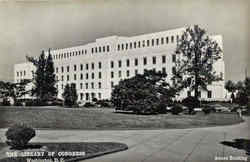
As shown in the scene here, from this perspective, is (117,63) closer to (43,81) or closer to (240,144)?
(43,81)

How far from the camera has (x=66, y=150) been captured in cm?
915

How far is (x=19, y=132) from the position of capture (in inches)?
345

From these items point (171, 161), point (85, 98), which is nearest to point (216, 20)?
point (171, 161)

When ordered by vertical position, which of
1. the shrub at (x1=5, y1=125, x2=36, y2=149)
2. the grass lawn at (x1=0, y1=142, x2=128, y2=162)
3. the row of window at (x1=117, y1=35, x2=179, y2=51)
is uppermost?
the row of window at (x1=117, y1=35, x2=179, y2=51)

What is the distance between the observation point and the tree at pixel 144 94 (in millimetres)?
20984

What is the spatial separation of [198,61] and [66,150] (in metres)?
17.6

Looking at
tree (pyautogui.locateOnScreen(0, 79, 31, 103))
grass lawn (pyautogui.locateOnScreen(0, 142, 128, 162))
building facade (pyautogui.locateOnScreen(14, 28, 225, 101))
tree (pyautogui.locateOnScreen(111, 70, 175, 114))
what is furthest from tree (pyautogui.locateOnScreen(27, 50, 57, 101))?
grass lawn (pyautogui.locateOnScreen(0, 142, 128, 162))

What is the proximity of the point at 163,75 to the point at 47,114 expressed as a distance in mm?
9642

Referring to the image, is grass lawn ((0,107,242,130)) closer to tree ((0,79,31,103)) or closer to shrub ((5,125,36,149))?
tree ((0,79,31,103))

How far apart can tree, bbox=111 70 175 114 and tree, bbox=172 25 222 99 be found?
2.43 metres

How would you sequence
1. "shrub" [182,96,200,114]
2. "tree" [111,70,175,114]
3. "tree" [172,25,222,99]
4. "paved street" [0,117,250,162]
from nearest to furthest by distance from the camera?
"paved street" [0,117,250,162] → "tree" [111,70,175,114] → "shrub" [182,96,200,114] → "tree" [172,25,222,99]

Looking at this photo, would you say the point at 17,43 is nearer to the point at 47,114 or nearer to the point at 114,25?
the point at 114,25

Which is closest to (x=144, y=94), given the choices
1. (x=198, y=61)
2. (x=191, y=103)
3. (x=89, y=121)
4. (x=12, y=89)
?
(x=191, y=103)

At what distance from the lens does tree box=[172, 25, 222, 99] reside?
23.2m
